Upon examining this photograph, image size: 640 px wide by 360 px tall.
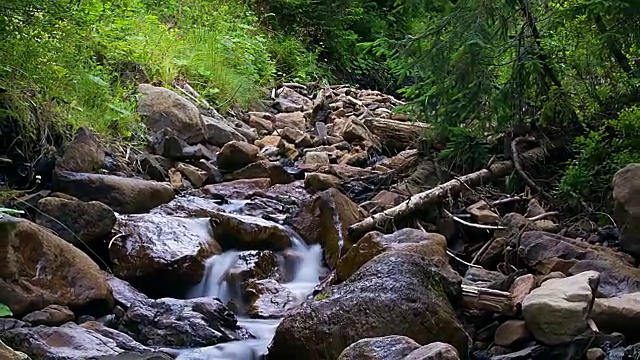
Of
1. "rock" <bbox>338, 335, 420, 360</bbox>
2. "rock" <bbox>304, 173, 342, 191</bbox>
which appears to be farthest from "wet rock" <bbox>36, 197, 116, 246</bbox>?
"rock" <bbox>304, 173, 342, 191</bbox>

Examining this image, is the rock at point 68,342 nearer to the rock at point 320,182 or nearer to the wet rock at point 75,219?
the wet rock at point 75,219

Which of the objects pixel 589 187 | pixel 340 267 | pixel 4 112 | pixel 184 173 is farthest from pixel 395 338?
pixel 184 173

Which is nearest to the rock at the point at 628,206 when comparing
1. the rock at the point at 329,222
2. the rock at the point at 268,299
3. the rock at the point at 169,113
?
the rock at the point at 329,222

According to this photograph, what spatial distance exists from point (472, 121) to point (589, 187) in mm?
1420

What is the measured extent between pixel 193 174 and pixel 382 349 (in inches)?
198

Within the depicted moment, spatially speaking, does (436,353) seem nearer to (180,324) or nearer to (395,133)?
(180,324)

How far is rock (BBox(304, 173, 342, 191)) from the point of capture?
8078 millimetres

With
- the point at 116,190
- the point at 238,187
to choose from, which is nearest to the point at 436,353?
the point at 116,190

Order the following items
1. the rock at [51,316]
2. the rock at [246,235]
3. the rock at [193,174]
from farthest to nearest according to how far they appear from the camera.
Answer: the rock at [193,174] → the rock at [246,235] → the rock at [51,316]

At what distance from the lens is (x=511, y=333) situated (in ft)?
14.8

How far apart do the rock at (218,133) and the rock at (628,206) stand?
5.36 metres

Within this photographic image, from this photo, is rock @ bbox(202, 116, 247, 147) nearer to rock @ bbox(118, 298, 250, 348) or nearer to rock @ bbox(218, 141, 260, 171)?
rock @ bbox(218, 141, 260, 171)

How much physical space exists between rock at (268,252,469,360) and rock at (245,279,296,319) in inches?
37.8

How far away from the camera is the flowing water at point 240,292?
483cm
